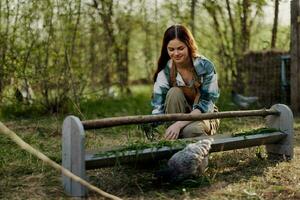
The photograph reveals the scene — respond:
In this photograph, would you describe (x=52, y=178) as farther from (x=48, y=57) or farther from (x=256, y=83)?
(x=256, y=83)

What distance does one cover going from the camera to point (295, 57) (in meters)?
7.04

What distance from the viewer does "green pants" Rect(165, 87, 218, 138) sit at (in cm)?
384

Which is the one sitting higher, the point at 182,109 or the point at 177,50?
the point at 177,50

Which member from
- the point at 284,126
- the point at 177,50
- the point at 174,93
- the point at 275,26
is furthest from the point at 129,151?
the point at 275,26

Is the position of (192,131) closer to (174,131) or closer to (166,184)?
(174,131)

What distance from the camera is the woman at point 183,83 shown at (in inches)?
151

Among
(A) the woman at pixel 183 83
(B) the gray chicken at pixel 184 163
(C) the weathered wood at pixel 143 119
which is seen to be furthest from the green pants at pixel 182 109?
(B) the gray chicken at pixel 184 163

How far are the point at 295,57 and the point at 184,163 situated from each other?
4.32 meters

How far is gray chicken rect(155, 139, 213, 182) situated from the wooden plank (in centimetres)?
9

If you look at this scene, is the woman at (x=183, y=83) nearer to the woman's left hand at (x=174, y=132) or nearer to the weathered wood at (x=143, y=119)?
the woman's left hand at (x=174, y=132)

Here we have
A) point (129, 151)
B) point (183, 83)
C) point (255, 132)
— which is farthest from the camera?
point (183, 83)

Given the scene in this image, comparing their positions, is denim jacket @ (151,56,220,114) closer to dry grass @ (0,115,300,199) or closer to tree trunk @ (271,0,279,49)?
dry grass @ (0,115,300,199)

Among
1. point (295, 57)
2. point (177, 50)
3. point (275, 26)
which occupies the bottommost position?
point (295, 57)

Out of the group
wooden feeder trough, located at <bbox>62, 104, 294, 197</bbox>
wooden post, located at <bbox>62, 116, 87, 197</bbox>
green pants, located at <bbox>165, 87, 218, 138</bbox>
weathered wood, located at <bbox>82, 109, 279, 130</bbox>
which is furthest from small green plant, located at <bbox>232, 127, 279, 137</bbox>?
wooden post, located at <bbox>62, 116, 87, 197</bbox>
